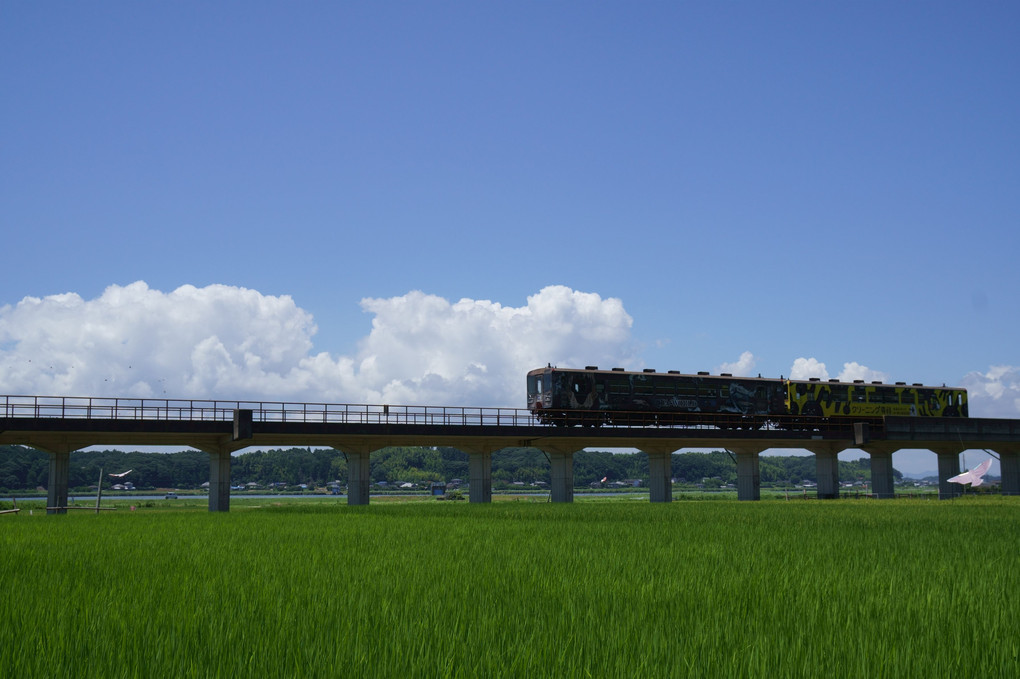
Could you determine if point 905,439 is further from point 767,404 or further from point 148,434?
point 148,434

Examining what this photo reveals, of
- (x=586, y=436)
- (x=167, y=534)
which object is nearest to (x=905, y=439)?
(x=586, y=436)

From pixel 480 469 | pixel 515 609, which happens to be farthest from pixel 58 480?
pixel 515 609

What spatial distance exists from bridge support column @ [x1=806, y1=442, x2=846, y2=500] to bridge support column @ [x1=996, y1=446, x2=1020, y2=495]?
15.3 m

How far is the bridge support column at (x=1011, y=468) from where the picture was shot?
66312mm

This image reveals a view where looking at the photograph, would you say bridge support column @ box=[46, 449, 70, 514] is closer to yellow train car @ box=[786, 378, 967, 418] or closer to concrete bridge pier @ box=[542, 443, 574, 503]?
concrete bridge pier @ box=[542, 443, 574, 503]

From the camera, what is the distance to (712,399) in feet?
181

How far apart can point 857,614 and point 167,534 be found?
1743 centimetres

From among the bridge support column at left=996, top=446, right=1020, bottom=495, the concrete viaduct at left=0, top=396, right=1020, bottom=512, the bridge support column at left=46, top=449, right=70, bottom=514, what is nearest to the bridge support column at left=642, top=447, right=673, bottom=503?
the concrete viaduct at left=0, top=396, right=1020, bottom=512

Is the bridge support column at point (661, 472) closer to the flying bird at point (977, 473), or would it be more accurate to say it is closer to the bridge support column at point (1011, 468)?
the flying bird at point (977, 473)

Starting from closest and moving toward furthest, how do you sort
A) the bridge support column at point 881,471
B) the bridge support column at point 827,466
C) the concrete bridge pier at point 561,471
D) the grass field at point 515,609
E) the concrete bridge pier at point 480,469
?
the grass field at point 515,609 < the concrete bridge pier at point 480,469 < the concrete bridge pier at point 561,471 < the bridge support column at point 827,466 < the bridge support column at point 881,471

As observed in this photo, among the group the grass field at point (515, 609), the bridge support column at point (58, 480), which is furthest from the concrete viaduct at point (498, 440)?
the grass field at point (515, 609)

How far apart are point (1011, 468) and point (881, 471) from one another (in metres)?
11.4

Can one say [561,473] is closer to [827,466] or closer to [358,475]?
[358,475]

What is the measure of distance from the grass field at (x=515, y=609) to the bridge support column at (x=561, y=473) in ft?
120
